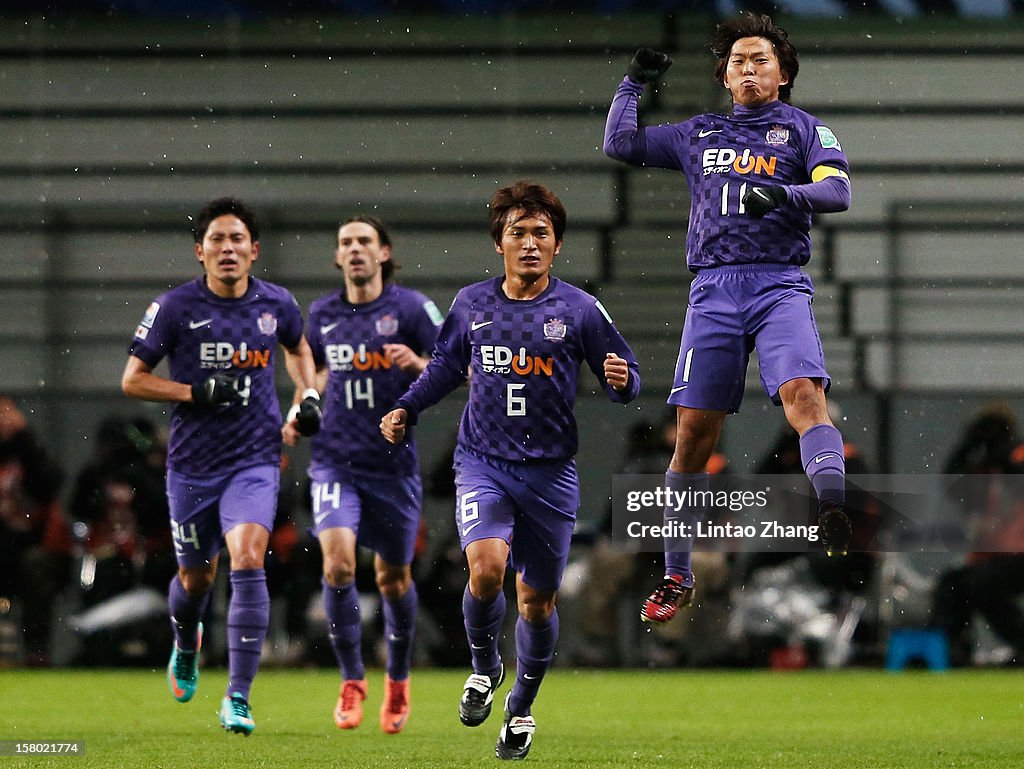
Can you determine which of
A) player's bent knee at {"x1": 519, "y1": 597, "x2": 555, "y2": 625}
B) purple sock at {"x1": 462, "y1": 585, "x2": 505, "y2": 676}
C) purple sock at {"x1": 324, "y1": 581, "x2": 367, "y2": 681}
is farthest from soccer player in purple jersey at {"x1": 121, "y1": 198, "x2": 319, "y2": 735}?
player's bent knee at {"x1": 519, "y1": 597, "x2": 555, "y2": 625}

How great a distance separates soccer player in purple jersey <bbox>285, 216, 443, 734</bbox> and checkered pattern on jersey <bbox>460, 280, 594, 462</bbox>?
5.26ft

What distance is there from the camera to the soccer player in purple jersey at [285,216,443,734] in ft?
30.2

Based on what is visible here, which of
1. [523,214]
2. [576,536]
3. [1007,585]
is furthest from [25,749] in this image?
[1007,585]

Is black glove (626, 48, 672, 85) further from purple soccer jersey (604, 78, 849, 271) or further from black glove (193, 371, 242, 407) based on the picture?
black glove (193, 371, 242, 407)

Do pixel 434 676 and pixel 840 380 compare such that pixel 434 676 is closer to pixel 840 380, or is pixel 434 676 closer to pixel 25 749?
pixel 840 380

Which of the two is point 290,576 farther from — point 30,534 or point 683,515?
point 683,515

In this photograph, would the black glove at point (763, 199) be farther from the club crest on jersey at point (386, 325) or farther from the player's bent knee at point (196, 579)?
the player's bent knee at point (196, 579)

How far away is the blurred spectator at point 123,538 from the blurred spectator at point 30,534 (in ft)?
0.71

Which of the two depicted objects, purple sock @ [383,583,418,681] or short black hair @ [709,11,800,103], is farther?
purple sock @ [383,583,418,681]

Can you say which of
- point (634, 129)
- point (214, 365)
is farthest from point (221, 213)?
point (634, 129)

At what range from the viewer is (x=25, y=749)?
7688 mm

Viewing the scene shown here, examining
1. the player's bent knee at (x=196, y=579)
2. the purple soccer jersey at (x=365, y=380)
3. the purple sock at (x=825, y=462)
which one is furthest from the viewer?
the purple soccer jersey at (x=365, y=380)

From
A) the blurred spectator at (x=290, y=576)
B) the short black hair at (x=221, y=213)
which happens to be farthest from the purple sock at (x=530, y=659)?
the blurred spectator at (x=290, y=576)

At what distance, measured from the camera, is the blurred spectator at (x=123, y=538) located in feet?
41.1
